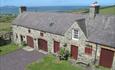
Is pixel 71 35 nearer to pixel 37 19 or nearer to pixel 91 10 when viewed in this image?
pixel 91 10

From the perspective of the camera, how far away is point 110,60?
1934cm

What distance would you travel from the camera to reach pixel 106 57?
19.6 m

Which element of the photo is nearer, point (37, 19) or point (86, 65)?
point (86, 65)

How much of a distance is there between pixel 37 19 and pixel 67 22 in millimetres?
8029

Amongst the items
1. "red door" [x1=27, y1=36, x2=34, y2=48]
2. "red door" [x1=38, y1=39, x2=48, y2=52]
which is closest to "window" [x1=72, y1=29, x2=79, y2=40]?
"red door" [x1=38, y1=39, x2=48, y2=52]

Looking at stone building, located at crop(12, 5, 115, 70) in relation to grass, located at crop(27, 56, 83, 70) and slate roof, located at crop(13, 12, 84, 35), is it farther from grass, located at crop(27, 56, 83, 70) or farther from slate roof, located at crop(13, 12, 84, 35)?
grass, located at crop(27, 56, 83, 70)

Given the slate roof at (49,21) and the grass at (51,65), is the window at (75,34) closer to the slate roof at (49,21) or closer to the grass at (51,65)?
the slate roof at (49,21)

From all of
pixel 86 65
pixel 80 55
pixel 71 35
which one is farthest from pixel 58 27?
pixel 86 65

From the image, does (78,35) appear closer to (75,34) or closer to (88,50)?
(75,34)

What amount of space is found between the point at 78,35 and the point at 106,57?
4.86 metres

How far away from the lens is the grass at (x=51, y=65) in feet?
68.6

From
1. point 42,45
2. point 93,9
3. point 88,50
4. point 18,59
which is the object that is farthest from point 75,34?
point 18,59

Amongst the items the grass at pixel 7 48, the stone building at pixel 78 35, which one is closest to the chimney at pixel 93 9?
the stone building at pixel 78 35

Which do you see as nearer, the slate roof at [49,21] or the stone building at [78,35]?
the stone building at [78,35]
